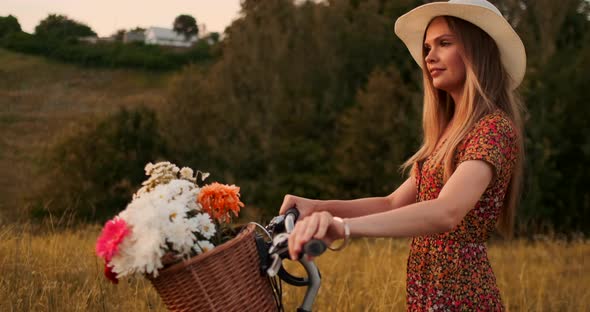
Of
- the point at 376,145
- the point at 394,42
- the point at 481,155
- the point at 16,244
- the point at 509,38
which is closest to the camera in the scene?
the point at 481,155

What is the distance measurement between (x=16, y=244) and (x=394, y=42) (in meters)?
27.7

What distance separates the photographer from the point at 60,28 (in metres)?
25.0

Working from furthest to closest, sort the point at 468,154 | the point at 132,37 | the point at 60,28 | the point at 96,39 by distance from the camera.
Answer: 1. the point at 132,37
2. the point at 96,39
3. the point at 60,28
4. the point at 468,154

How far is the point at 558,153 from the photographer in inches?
1040

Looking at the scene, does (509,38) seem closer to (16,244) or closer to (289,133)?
(16,244)

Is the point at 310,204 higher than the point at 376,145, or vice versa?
the point at 310,204

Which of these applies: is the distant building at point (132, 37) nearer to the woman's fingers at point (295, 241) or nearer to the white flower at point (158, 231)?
the white flower at point (158, 231)

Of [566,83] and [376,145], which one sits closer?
[566,83]

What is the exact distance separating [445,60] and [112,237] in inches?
49.2

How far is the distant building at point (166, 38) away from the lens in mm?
37297

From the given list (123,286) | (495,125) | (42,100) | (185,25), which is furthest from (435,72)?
(185,25)

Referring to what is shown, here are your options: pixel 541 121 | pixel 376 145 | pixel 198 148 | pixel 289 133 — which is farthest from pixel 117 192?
pixel 541 121

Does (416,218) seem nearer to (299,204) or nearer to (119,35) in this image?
(299,204)

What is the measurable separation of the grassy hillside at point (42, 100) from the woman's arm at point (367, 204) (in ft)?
73.4
